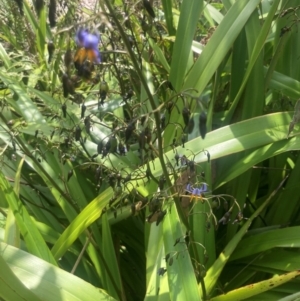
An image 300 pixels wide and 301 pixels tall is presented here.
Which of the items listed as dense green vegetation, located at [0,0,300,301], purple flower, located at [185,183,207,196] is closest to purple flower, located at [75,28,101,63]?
dense green vegetation, located at [0,0,300,301]

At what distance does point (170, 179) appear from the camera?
2.70 feet

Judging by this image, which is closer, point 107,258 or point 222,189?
point 107,258

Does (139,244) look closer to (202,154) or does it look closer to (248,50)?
(202,154)

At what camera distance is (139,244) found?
A: 1.24m

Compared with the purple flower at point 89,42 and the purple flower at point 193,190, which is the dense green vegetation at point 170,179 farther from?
the purple flower at point 89,42

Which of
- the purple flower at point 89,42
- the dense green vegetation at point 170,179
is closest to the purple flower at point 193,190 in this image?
the dense green vegetation at point 170,179

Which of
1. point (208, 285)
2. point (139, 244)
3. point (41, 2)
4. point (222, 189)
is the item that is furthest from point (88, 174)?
point (41, 2)

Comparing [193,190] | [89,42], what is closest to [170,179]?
[193,190]

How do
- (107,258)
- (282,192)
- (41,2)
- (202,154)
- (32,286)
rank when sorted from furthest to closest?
(282,192) → (107,258) → (202,154) → (32,286) → (41,2)

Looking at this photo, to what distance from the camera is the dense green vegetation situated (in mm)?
831

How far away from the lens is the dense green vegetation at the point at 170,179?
831mm

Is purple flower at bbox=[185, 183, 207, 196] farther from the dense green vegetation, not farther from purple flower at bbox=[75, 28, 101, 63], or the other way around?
purple flower at bbox=[75, 28, 101, 63]

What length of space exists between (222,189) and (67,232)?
0.44 m

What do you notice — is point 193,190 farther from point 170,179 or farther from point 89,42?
point 89,42
